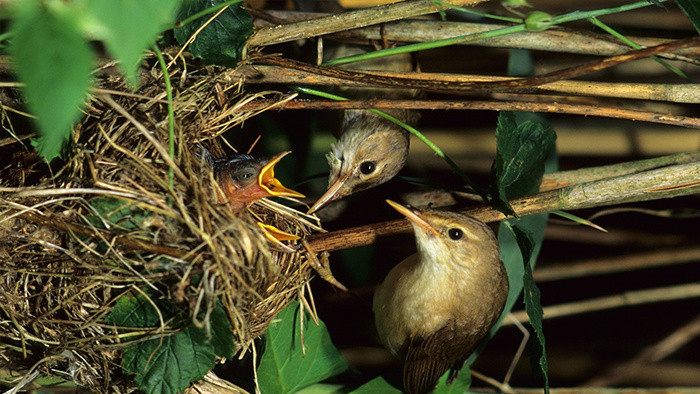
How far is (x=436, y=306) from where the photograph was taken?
5.97 feet

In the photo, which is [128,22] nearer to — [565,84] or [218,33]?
[218,33]

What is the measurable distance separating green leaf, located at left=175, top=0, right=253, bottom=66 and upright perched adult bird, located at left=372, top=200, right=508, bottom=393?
700mm

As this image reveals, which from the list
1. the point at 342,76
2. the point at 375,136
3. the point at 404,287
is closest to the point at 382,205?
the point at 375,136

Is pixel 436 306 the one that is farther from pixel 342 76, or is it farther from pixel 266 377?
pixel 342 76

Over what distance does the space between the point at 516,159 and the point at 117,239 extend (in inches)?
40.4

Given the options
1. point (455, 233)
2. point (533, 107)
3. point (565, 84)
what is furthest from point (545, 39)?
point (455, 233)

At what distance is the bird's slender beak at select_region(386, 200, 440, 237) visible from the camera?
5.60 ft

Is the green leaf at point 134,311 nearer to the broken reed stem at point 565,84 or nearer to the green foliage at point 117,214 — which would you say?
the green foliage at point 117,214

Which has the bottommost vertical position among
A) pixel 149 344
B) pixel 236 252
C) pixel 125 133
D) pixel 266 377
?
pixel 266 377

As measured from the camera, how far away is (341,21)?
1550 mm

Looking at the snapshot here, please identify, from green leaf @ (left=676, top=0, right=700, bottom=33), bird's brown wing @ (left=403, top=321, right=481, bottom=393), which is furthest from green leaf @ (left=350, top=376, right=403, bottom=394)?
green leaf @ (left=676, top=0, right=700, bottom=33)

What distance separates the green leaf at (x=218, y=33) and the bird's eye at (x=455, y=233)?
75 centimetres

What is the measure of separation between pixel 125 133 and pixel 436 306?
997 millimetres

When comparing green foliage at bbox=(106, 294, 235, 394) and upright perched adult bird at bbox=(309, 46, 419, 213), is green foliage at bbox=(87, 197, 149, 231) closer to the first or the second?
green foliage at bbox=(106, 294, 235, 394)
